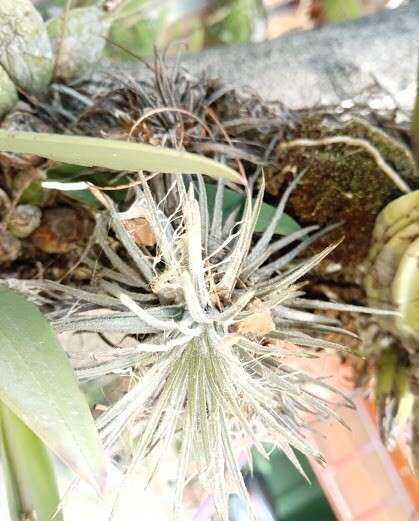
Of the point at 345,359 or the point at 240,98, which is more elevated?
the point at 240,98

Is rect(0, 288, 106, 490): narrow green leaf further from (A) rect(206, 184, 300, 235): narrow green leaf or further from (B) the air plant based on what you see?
(A) rect(206, 184, 300, 235): narrow green leaf

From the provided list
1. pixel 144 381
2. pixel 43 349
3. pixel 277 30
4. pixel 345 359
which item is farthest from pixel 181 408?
pixel 277 30

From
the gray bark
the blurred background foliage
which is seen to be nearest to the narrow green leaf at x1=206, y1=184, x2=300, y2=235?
the gray bark

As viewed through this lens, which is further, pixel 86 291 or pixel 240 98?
pixel 240 98

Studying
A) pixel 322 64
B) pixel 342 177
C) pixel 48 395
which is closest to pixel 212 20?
pixel 322 64

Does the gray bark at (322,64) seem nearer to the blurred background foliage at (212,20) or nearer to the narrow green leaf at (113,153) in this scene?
the blurred background foliage at (212,20)

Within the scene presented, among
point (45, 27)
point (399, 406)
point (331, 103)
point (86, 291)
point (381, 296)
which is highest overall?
point (45, 27)

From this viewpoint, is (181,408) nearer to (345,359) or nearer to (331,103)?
(345,359)

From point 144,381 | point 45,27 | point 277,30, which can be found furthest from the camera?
point 277,30
